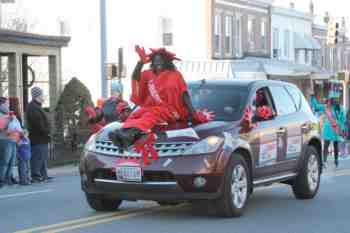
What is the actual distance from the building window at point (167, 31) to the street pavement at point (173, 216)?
28.2 meters

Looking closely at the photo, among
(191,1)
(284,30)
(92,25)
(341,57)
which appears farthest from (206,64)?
(341,57)

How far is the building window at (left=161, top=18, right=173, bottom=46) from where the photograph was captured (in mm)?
41031

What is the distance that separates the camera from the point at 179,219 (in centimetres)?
972

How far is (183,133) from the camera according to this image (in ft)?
30.9

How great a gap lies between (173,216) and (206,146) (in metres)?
1.11

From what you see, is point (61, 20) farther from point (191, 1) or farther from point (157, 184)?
point (157, 184)

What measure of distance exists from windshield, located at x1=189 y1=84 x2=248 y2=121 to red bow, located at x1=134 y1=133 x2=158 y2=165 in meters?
1.22

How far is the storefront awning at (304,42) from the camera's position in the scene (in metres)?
48.9

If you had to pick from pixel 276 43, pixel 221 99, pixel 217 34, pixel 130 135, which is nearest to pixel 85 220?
pixel 130 135

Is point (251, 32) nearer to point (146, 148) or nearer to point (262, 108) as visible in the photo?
point (262, 108)

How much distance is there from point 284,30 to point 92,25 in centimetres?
1226

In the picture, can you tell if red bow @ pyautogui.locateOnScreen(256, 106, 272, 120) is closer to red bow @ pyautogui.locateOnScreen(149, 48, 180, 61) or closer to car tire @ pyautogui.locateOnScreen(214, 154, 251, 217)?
car tire @ pyautogui.locateOnScreen(214, 154, 251, 217)

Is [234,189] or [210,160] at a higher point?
[210,160]

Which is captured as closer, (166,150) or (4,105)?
(166,150)
